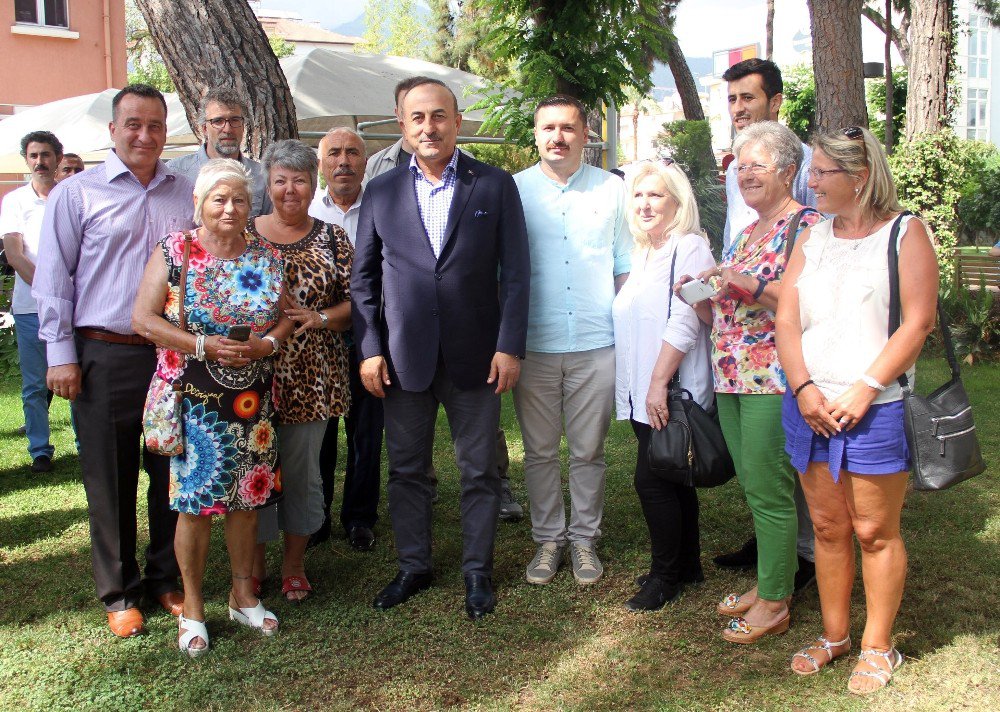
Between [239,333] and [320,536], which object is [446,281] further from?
[320,536]

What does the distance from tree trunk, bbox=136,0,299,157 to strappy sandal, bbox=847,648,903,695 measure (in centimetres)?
468

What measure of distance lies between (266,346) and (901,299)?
241cm

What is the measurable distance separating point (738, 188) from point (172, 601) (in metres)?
3.18

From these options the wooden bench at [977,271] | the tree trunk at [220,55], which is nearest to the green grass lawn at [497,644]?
the tree trunk at [220,55]

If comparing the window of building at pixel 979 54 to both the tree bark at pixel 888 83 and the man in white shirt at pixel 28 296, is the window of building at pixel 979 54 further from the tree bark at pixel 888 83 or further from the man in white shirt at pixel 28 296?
the man in white shirt at pixel 28 296

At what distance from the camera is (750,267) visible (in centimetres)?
375

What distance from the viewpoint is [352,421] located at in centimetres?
521

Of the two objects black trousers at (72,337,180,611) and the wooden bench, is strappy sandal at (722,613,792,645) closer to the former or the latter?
black trousers at (72,337,180,611)

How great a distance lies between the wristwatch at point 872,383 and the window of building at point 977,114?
68.1 metres

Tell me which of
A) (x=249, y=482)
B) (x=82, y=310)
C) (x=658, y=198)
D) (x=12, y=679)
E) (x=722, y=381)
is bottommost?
(x=12, y=679)

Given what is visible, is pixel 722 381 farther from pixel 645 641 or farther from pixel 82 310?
pixel 82 310

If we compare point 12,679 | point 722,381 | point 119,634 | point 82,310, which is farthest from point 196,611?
point 722,381

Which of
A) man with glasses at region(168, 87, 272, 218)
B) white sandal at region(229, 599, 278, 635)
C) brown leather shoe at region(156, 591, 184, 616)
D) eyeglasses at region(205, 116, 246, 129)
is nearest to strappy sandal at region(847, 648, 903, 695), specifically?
white sandal at region(229, 599, 278, 635)

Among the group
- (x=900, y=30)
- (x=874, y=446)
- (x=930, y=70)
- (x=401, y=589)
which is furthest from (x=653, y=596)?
(x=900, y=30)
